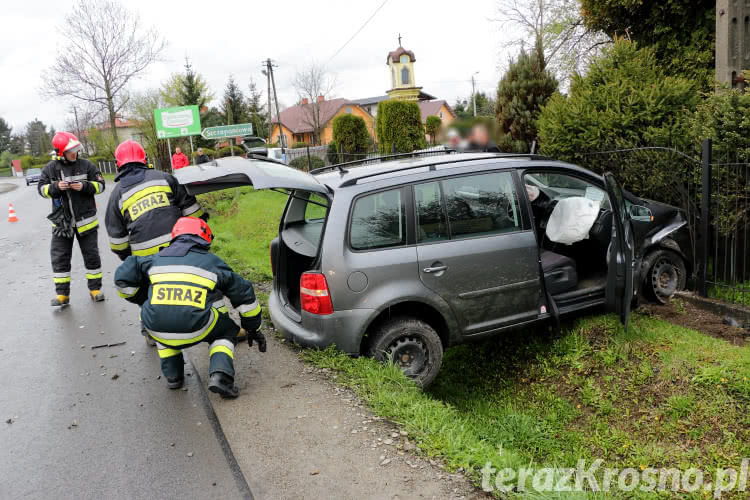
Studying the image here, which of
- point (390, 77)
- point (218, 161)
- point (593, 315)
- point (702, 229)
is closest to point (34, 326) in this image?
point (218, 161)

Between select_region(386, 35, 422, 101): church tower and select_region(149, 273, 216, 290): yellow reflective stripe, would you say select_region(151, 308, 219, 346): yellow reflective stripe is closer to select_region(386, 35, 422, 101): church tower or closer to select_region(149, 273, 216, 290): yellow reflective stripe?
select_region(149, 273, 216, 290): yellow reflective stripe

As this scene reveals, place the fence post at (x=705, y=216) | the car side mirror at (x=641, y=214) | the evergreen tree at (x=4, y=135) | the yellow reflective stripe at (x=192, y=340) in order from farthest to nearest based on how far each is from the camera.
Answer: the evergreen tree at (x=4, y=135) → the fence post at (x=705, y=216) → the car side mirror at (x=641, y=214) → the yellow reflective stripe at (x=192, y=340)

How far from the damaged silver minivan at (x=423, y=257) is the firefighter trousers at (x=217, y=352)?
1.92ft

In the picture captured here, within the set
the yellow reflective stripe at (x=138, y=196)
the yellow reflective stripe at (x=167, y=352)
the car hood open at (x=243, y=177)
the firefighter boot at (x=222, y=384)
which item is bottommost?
the firefighter boot at (x=222, y=384)

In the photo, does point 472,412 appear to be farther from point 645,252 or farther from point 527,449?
point 645,252

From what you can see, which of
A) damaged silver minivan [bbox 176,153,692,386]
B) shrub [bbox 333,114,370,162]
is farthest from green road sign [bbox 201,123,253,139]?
damaged silver minivan [bbox 176,153,692,386]

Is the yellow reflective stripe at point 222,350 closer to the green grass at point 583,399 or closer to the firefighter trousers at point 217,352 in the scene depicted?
the firefighter trousers at point 217,352

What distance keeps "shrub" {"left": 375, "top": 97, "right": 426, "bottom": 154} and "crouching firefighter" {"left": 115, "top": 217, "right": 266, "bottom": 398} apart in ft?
45.1

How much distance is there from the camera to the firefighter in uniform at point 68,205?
6672 millimetres

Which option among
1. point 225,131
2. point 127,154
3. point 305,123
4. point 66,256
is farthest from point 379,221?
point 305,123

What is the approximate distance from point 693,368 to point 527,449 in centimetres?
150

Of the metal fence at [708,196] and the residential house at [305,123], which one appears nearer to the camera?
the metal fence at [708,196]

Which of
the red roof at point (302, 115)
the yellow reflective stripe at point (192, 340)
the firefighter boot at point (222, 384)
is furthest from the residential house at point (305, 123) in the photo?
the firefighter boot at point (222, 384)

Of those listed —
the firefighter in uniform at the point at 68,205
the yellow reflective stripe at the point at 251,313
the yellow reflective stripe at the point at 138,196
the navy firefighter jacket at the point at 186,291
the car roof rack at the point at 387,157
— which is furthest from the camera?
the firefighter in uniform at the point at 68,205
